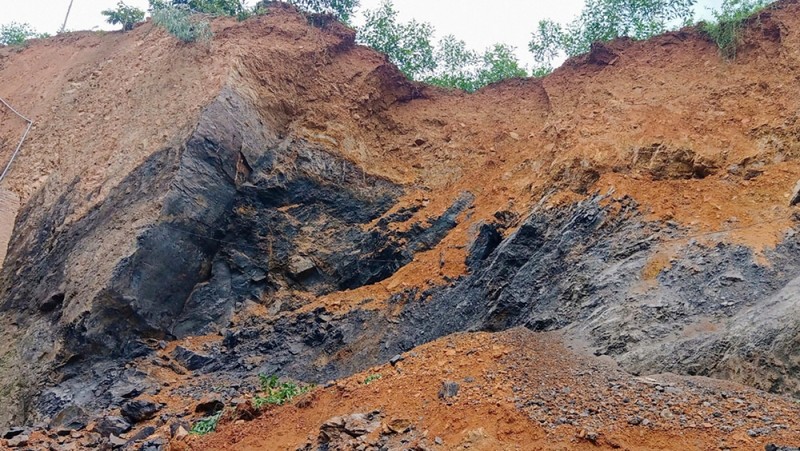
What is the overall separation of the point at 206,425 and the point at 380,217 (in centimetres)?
554

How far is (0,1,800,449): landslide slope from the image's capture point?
830 centimetres

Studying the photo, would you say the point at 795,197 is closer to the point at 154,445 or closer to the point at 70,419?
the point at 154,445

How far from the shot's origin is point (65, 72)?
714 inches

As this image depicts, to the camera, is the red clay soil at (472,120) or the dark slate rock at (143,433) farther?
the red clay soil at (472,120)

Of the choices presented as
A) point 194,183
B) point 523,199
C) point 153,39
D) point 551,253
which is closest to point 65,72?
point 153,39

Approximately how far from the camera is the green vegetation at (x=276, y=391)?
330 inches

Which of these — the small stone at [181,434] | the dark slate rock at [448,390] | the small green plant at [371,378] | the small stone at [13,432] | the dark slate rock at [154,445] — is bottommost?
the small stone at [13,432]

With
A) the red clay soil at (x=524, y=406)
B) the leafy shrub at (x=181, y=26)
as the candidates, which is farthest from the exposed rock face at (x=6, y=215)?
the red clay soil at (x=524, y=406)

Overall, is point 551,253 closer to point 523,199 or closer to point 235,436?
point 523,199

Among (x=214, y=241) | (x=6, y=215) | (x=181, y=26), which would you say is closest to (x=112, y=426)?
(x=214, y=241)

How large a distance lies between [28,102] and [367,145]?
1016 centimetres

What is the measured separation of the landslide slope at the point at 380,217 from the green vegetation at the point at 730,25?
0.78 feet

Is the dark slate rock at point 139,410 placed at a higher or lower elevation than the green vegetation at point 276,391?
lower

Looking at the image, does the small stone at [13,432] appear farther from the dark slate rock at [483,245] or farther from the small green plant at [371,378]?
the dark slate rock at [483,245]
